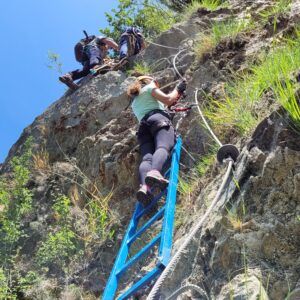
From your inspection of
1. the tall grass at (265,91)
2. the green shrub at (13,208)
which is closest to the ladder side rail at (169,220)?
the tall grass at (265,91)

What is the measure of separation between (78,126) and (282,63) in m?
4.40

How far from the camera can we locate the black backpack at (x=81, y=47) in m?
9.33

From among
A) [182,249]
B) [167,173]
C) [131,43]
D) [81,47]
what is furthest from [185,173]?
[81,47]

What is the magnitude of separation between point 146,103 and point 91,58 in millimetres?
3612

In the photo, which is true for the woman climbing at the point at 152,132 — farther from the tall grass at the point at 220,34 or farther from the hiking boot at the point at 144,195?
the tall grass at the point at 220,34

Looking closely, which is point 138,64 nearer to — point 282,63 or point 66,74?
point 66,74

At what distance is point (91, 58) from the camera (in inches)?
351

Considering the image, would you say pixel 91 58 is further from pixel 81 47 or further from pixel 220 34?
pixel 220 34

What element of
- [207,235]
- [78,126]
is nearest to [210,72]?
[78,126]

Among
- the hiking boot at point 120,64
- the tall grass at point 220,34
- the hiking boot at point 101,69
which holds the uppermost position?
the hiking boot at point 101,69

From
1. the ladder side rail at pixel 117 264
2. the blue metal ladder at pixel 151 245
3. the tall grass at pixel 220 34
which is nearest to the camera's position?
the blue metal ladder at pixel 151 245

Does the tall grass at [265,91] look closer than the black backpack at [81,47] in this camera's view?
Yes

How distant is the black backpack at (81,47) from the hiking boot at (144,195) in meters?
5.22

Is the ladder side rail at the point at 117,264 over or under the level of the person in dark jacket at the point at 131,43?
under
